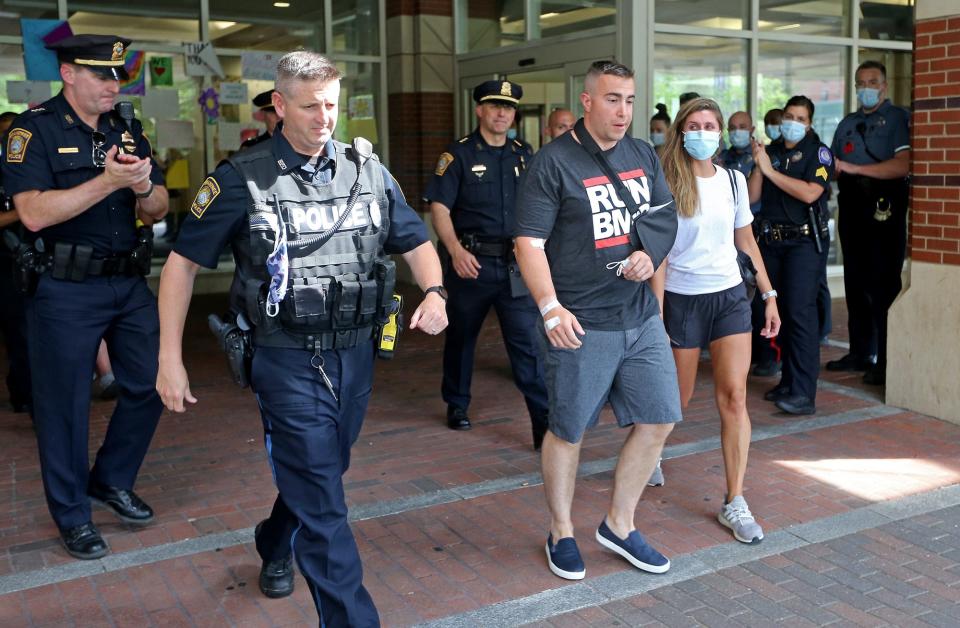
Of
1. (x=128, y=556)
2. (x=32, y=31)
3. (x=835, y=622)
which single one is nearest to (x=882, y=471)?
(x=835, y=622)

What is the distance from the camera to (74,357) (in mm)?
4449

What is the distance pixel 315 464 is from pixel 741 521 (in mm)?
2070

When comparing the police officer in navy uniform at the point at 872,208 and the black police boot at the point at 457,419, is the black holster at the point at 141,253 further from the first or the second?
the police officer in navy uniform at the point at 872,208

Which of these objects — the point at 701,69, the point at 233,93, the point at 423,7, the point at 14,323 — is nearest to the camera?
the point at 14,323

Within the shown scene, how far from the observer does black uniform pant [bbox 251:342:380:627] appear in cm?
325

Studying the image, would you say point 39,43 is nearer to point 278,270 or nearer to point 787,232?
point 787,232

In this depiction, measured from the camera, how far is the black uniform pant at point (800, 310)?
21.6 feet

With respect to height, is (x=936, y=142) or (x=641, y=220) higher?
(x=936, y=142)

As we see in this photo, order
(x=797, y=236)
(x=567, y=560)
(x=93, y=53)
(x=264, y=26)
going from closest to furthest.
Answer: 1. (x=567, y=560)
2. (x=93, y=53)
3. (x=797, y=236)
4. (x=264, y=26)

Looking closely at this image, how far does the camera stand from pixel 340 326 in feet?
10.9

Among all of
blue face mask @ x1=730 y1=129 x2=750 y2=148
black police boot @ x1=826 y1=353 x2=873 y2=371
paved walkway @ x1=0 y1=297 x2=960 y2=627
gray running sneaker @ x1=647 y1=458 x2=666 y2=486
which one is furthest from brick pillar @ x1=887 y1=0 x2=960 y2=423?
gray running sneaker @ x1=647 y1=458 x2=666 y2=486

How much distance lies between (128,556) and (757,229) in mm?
4474

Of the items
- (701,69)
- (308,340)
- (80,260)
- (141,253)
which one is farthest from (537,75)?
(308,340)

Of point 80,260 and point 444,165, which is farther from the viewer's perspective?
point 444,165
